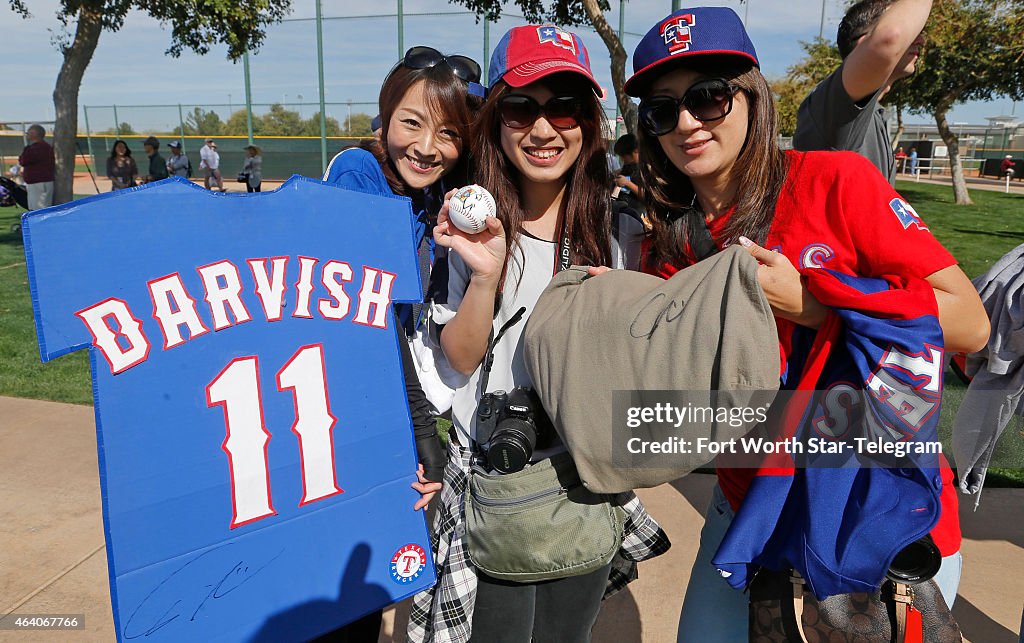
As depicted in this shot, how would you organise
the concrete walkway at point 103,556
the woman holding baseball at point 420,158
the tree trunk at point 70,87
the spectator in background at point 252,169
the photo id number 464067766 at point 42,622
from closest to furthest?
the woman holding baseball at point 420,158, the photo id number 464067766 at point 42,622, the concrete walkway at point 103,556, the tree trunk at point 70,87, the spectator in background at point 252,169

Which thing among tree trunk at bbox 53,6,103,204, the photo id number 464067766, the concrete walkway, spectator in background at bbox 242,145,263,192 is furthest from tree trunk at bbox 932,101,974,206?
the photo id number 464067766

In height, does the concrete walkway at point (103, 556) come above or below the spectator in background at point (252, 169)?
below

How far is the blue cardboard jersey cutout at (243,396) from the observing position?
5.16ft

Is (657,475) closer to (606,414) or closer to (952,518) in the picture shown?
(606,414)

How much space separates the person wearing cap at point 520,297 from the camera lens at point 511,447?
0.07 metres

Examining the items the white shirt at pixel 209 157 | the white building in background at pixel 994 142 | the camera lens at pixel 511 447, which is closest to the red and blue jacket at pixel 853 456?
the camera lens at pixel 511 447

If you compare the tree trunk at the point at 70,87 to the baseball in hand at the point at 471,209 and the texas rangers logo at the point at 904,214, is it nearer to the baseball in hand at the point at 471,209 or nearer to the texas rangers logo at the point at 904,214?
the baseball in hand at the point at 471,209

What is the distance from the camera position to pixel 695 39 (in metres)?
1.69

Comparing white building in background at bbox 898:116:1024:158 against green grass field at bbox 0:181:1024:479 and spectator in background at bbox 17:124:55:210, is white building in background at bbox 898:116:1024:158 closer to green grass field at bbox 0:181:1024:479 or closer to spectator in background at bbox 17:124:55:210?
green grass field at bbox 0:181:1024:479

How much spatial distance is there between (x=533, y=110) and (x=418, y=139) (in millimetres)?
458

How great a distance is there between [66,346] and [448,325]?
893 mm

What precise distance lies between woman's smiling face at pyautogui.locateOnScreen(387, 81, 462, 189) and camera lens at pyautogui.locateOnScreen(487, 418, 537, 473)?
36.1 inches

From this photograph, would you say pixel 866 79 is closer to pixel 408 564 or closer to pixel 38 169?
pixel 408 564

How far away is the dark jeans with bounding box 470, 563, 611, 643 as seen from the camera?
192 centimetres
